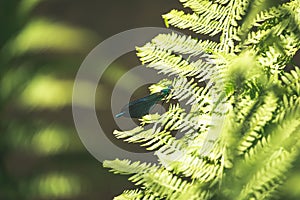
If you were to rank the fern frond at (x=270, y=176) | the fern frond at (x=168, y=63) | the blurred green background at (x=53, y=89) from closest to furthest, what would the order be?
the fern frond at (x=270, y=176)
the fern frond at (x=168, y=63)
the blurred green background at (x=53, y=89)

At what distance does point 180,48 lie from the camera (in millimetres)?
780

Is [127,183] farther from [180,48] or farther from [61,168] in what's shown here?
[180,48]

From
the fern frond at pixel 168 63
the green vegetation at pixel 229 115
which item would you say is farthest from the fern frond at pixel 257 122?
the fern frond at pixel 168 63

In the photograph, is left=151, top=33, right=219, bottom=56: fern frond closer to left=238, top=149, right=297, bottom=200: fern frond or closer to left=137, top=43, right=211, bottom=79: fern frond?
left=137, top=43, right=211, bottom=79: fern frond

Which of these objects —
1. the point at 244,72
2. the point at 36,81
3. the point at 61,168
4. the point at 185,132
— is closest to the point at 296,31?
the point at 244,72

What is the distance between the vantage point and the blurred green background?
35.6 inches

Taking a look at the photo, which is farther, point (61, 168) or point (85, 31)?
point (85, 31)

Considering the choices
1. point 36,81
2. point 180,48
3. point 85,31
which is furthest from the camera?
point 85,31

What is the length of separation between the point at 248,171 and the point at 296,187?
6 centimetres

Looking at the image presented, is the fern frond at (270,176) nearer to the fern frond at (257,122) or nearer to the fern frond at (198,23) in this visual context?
the fern frond at (257,122)

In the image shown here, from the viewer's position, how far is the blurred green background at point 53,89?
0.90 m

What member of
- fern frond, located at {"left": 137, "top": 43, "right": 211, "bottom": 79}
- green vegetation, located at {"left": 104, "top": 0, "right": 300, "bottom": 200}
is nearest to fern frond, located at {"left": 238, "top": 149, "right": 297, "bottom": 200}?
green vegetation, located at {"left": 104, "top": 0, "right": 300, "bottom": 200}

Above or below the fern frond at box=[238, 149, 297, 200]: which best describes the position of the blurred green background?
above

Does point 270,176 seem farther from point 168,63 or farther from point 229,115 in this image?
point 168,63
